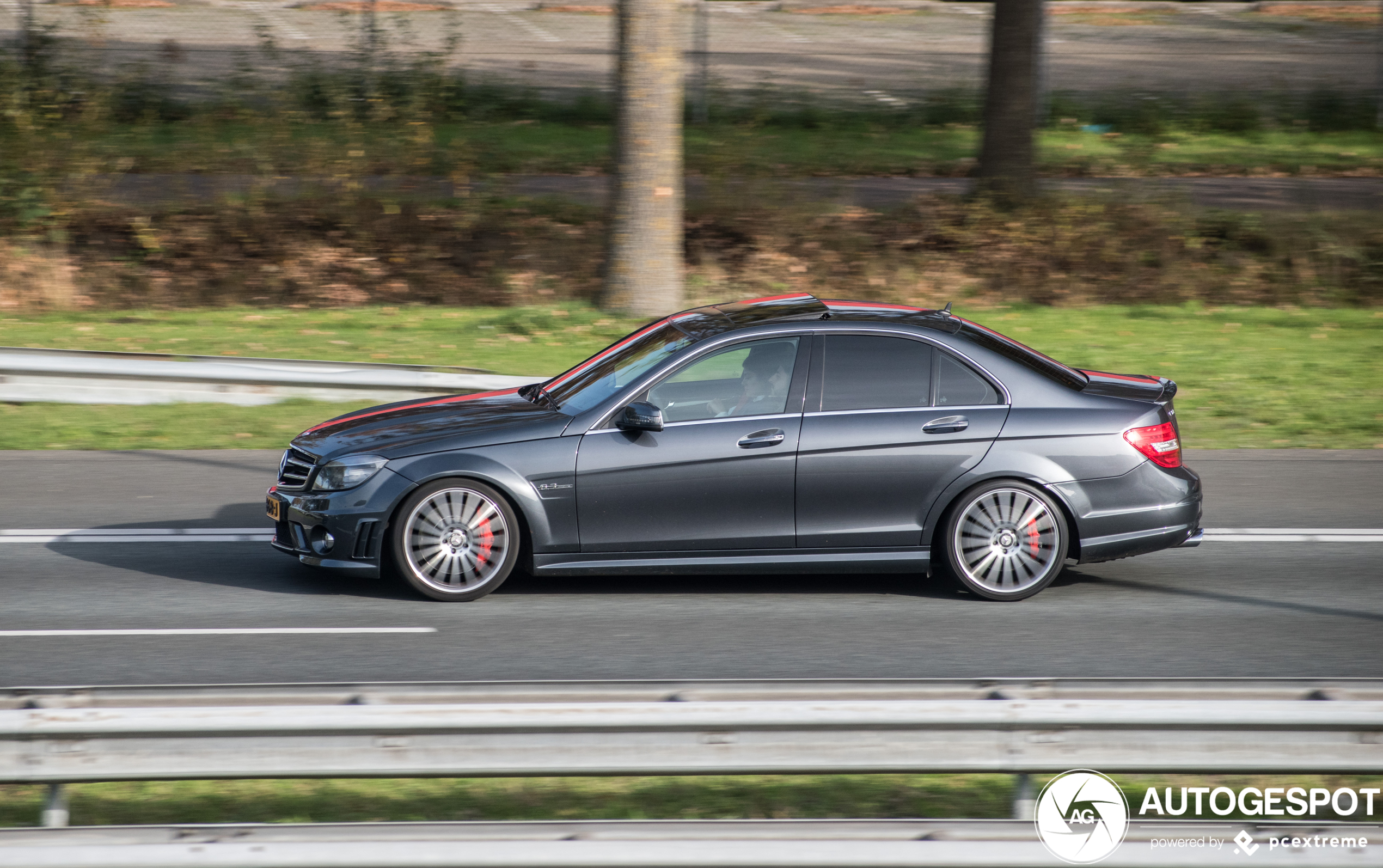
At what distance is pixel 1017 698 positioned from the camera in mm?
4309

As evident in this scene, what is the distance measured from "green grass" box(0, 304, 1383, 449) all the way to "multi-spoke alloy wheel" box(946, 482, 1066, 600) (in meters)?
4.58

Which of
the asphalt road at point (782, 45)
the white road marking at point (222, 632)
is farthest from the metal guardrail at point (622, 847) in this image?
the asphalt road at point (782, 45)

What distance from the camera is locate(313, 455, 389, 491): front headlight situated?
7.40 meters

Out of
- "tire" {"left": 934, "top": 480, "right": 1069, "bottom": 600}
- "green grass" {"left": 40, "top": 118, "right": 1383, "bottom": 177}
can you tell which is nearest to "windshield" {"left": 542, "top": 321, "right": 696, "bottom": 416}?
"tire" {"left": 934, "top": 480, "right": 1069, "bottom": 600}

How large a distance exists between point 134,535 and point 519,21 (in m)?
21.2

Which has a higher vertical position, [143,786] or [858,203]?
[858,203]

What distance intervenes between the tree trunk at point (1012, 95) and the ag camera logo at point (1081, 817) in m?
14.7

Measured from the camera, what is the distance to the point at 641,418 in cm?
734

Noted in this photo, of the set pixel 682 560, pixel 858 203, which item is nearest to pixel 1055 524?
pixel 682 560

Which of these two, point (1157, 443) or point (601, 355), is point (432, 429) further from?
point (1157, 443)

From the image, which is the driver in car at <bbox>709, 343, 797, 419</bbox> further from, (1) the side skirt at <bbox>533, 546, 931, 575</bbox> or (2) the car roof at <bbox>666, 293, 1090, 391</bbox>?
(1) the side skirt at <bbox>533, 546, 931, 575</bbox>

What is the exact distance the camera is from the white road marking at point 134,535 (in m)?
8.81

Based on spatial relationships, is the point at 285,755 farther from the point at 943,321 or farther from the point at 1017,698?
the point at 943,321

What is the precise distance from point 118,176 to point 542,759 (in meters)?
15.5
